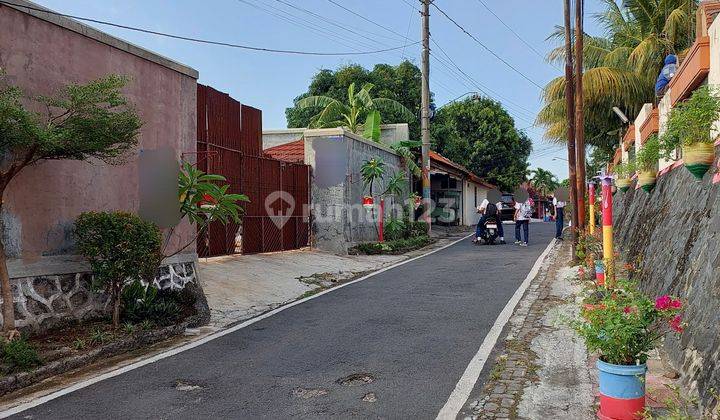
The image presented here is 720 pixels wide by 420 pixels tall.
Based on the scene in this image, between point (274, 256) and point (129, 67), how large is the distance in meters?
7.19

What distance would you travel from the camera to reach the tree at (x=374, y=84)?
111 ft

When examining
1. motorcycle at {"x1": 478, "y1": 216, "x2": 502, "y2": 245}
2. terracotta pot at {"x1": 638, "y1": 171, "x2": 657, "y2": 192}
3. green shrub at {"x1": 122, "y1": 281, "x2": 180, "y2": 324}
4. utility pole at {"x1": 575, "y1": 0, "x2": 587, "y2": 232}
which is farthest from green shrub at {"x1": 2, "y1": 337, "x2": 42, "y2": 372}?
motorcycle at {"x1": 478, "y1": 216, "x2": 502, "y2": 245}

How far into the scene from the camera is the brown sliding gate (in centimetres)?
1305

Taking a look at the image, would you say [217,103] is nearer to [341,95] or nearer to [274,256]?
[274,256]

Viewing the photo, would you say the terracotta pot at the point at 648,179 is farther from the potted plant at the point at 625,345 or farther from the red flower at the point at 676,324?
the red flower at the point at 676,324

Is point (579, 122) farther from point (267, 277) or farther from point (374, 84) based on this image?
point (374, 84)

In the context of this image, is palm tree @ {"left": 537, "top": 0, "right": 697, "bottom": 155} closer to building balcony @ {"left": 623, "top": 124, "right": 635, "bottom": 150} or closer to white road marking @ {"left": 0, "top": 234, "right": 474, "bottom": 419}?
building balcony @ {"left": 623, "top": 124, "right": 635, "bottom": 150}

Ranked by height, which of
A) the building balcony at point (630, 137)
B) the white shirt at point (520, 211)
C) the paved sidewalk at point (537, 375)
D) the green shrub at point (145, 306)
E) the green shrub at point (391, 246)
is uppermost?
the building balcony at point (630, 137)

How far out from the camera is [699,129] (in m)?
6.87

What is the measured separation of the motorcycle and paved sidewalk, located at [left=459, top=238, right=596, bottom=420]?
11319 millimetres

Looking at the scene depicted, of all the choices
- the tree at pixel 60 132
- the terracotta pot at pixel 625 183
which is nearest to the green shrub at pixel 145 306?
the tree at pixel 60 132

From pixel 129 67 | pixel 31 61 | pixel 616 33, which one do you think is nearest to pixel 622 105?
pixel 616 33

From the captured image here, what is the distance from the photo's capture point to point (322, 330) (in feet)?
26.3

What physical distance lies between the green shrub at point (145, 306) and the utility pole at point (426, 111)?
16435 millimetres
